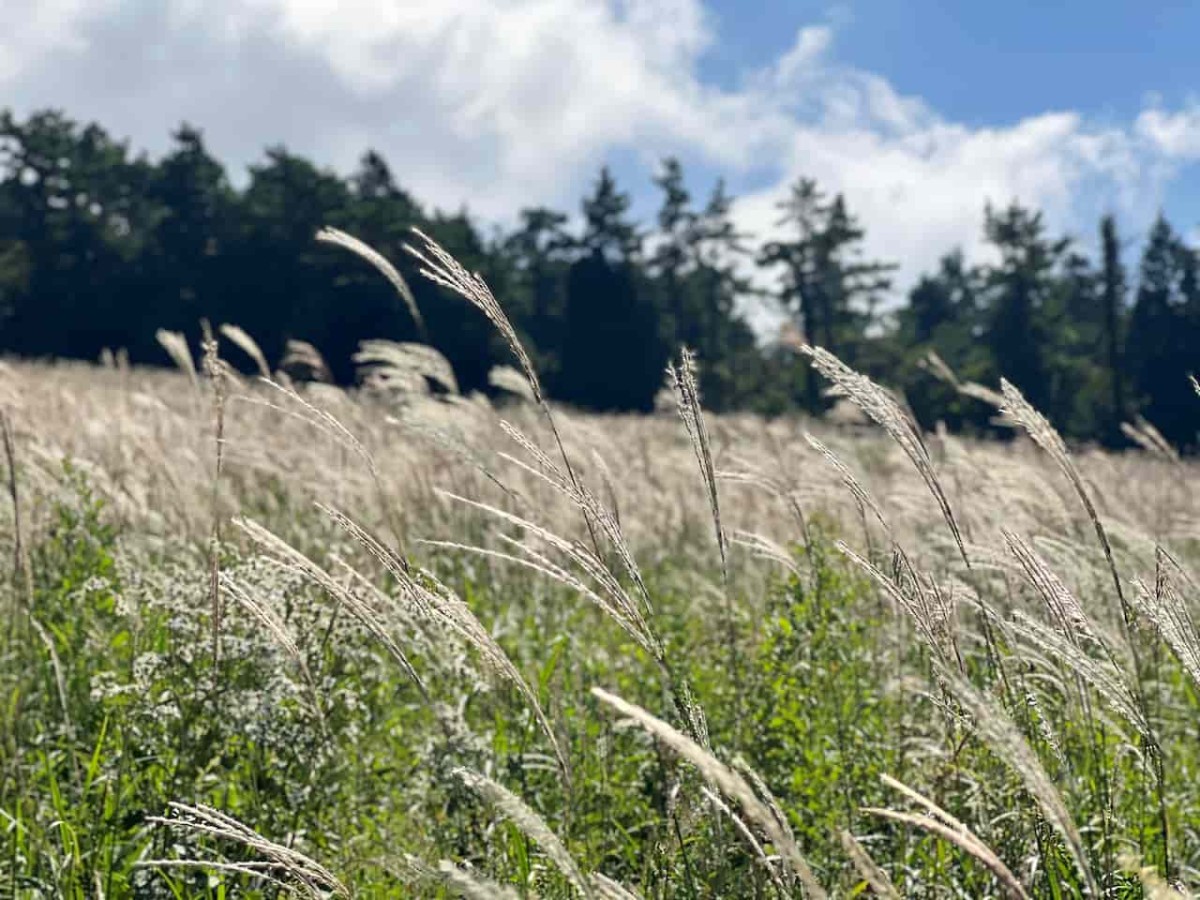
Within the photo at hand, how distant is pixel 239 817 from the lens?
275 centimetres

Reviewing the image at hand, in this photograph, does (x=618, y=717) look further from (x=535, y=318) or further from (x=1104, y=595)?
(x=535, y=318)

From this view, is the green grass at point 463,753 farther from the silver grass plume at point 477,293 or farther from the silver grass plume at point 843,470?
the silver grass plume at point 477,293

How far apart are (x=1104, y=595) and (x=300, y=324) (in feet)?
126

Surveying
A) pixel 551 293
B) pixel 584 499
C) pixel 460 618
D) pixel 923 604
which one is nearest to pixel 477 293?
pixel 584 499

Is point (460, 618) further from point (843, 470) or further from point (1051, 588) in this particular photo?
point (1051, 588)

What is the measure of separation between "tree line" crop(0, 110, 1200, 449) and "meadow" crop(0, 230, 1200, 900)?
31.4m

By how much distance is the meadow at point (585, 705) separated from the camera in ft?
5.84

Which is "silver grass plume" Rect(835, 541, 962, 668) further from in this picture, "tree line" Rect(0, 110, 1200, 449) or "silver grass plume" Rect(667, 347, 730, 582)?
"tree line" Rect(0, 110, 1200, 449)

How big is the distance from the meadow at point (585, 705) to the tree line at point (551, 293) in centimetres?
3136

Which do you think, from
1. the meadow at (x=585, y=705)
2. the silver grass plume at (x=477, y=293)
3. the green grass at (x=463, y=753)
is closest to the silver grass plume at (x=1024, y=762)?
the meadow at (x=585, y=705)

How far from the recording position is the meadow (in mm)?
1779

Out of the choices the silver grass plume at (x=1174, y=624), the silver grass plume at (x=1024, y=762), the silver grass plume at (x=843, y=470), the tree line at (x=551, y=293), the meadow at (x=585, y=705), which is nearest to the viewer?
the silver grass plume at (x=1024, y=762)

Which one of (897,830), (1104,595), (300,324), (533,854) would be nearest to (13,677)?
(533,854)

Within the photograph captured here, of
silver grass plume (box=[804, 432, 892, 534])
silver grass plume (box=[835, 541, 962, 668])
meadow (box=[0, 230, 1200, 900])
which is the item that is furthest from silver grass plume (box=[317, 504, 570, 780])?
silver grass plume (box=[804, 432, 892, 534])
